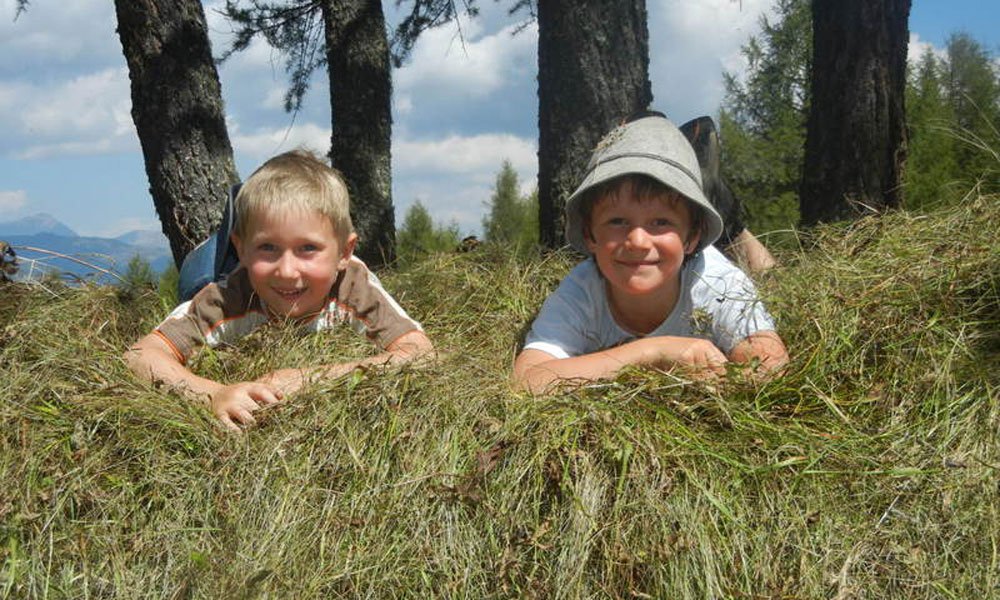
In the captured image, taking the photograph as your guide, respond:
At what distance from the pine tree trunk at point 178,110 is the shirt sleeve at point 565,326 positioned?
2123 mm

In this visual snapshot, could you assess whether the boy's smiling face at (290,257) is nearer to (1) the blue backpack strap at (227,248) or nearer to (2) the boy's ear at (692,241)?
(1) the blue backpack strap at (227,248)

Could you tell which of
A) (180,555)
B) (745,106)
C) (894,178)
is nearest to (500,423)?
(180,555)

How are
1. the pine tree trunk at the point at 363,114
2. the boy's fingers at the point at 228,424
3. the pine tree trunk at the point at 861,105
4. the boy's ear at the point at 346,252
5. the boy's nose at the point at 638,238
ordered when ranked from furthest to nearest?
the pine tree trunk at the point at 363,114, the pine tree trunk at the point at 861,105, the boy's ear at the point at 346,252, the boy's nose at the point at 638,238, the boy's fingers at the point at 228,424

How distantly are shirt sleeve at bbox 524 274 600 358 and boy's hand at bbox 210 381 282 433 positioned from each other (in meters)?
0.91

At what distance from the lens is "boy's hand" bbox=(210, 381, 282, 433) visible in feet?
8.00

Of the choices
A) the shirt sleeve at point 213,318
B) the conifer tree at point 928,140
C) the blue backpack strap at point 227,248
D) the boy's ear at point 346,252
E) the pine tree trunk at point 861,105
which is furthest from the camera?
the conifer tree at point 928,140

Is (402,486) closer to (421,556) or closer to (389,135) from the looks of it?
(421,556)

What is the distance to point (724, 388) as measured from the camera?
2.39 m

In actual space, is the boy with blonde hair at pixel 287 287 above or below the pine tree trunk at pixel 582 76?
below

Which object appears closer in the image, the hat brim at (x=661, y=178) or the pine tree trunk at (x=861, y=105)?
the hat brim at (x=661, y=178)

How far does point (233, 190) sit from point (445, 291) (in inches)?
40.3

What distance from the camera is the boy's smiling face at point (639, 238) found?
2.83 m

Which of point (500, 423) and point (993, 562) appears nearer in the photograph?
point (993, 562)

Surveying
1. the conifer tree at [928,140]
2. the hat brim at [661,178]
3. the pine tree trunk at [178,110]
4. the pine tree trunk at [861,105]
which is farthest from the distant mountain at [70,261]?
the conifer tree at [928,140]
